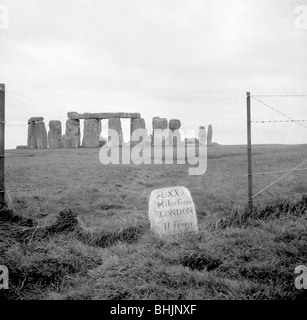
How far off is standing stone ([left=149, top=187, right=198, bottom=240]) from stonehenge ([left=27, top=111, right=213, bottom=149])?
2319 centimetres

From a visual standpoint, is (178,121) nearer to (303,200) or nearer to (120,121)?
(120,121)

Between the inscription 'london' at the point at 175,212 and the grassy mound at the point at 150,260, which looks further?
the inscription 'london' at the point at 175,212

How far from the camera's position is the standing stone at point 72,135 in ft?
98.4

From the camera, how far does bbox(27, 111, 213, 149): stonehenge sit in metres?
29.4

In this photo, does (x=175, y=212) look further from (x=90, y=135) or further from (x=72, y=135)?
(x=72, y=135)

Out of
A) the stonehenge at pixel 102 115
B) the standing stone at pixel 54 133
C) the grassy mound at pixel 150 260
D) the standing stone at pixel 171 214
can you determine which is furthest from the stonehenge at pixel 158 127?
the grassy mound at pixel 150 260

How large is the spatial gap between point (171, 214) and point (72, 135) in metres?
26.1

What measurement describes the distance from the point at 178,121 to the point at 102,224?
26.2 meters

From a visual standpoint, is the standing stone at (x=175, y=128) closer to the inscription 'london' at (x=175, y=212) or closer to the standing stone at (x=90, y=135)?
the standing stone at (x=90, y=135)

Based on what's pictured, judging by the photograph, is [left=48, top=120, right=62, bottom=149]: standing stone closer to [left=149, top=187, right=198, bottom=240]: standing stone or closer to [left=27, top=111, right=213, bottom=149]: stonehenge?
[left=27, top=111, right=213, bottom=149]: stonehenge

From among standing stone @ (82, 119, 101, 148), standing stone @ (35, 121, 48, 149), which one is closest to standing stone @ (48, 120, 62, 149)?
standing stone @ (35, 121, 48, 149)

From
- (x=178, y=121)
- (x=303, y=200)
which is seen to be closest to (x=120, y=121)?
(x=178, y=121)

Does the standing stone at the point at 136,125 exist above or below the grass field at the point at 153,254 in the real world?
above

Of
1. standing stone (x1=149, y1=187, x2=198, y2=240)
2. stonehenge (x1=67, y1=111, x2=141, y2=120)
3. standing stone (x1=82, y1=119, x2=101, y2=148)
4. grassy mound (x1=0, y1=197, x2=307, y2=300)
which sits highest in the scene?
stonehenge (x1=67, y1=111, x2=141, y2=120)
